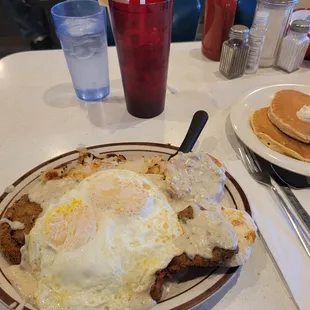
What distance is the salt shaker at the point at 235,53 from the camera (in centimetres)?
140

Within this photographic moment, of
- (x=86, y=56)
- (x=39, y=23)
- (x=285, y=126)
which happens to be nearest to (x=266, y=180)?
(x=285, y=126)

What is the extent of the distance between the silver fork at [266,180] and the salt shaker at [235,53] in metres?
0.51

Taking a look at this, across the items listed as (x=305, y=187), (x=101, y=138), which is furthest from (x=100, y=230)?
(x=305, y=187)

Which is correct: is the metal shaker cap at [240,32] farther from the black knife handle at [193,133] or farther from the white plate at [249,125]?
the black knife handle at [193,133]

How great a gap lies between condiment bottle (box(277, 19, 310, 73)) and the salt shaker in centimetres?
22

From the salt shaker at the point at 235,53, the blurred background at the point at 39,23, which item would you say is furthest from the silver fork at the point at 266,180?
the blurred background at the point at 39,23

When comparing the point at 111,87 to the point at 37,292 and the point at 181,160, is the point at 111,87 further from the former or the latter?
the point at 37,292

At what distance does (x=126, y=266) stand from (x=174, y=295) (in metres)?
0.12

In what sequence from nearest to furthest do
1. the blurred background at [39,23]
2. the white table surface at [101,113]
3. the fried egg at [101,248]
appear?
the fried egg at [101,248], the white table surface at [101,113], the blurred background at [39,23]

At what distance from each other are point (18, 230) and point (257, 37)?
125 cm

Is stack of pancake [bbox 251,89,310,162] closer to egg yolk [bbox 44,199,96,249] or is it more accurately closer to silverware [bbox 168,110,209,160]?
silverware [bbox 168,110,209,160]

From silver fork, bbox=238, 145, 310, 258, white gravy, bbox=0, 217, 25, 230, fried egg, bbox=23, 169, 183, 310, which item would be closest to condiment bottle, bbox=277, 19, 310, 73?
silver fork, bbox=238, 145, 310, 258

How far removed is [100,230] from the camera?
2.23 feet

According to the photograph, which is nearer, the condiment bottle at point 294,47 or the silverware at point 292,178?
the silverware at point 292,178
